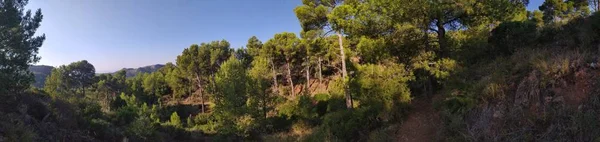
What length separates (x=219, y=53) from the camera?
36625 mm

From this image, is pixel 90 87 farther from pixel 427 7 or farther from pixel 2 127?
pixel 427 7

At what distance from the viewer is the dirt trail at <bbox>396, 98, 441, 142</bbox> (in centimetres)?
815

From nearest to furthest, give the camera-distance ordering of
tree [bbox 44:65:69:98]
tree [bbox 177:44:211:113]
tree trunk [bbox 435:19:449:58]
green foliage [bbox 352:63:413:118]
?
1. tree trunk [bbox 435:19:449:58]
2. green foliage [bbox 352:63:413:118]
3. tree [bbox 177:44:211:113]
4. tree [bbox 44:65:69:98]

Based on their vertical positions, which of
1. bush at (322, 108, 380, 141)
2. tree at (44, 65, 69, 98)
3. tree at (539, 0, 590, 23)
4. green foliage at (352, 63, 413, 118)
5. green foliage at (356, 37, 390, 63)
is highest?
tree at (539, 0, 590, 23)

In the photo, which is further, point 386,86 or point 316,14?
point 316,14

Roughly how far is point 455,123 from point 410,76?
161 inches

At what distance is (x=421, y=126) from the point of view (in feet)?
29.3

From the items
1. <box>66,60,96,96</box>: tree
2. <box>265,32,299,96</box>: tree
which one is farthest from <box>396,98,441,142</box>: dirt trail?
<box>66,60,96,96</box>: tree

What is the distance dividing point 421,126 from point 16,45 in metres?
15.5

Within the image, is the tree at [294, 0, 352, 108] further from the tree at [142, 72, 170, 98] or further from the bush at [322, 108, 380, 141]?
the tree at [142, 72, 170, 98]

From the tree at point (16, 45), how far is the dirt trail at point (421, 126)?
14.2m

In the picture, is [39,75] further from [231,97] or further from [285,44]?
[231,97]

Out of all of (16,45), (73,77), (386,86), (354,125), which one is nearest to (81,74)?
(73,77)

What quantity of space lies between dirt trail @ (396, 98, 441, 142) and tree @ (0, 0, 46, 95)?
1420cm
